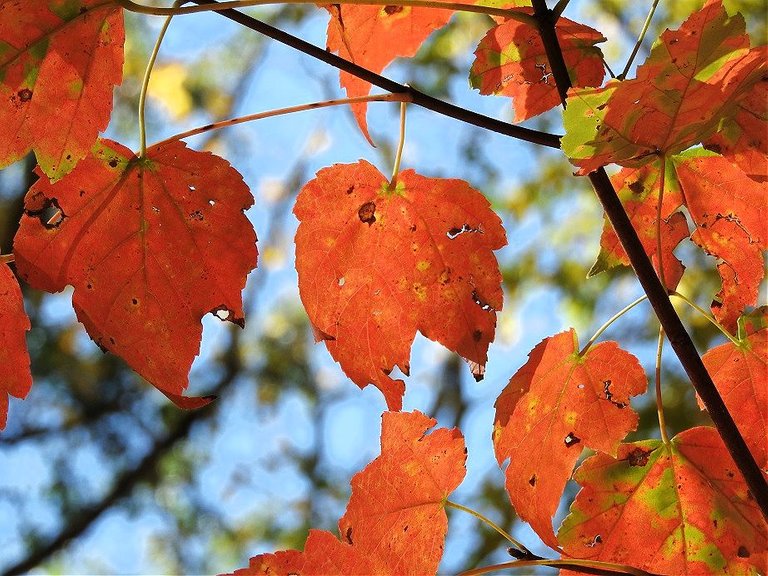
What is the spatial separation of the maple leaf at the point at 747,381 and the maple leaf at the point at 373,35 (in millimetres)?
312

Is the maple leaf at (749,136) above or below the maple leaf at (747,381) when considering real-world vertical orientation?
above

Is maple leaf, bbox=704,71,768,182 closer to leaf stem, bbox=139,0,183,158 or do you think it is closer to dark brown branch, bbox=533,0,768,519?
dark brown branch, bbox=533,0,768,519

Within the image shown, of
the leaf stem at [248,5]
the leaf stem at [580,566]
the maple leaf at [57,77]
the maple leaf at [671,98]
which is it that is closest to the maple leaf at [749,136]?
the maple leaf at [671,98]

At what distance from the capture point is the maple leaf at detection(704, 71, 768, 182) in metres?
0.51

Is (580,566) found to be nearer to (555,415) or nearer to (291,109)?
(555,415)

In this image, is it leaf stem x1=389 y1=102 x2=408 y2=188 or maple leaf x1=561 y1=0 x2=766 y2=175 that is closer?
maple leaf x1=561 y1=0 x2=766 y2=175

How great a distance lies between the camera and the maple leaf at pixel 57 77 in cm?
50

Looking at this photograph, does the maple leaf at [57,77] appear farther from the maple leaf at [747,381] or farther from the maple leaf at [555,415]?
the maple leaf at [747,381]

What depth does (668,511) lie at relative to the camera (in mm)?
585

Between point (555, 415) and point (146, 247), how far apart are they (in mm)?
307

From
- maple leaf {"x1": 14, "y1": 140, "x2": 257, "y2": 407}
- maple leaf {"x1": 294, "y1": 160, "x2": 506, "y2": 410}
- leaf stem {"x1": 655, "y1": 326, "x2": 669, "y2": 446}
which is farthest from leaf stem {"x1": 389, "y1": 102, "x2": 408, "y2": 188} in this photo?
leaf stem {"x1": 655, "y1": 326, "x2": 669, "y2": 446}

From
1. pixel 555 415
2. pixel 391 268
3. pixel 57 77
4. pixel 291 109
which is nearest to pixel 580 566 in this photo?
pixel 555 415

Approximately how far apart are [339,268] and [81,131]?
19cm

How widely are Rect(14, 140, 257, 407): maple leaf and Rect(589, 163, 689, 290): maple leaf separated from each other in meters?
0.26
